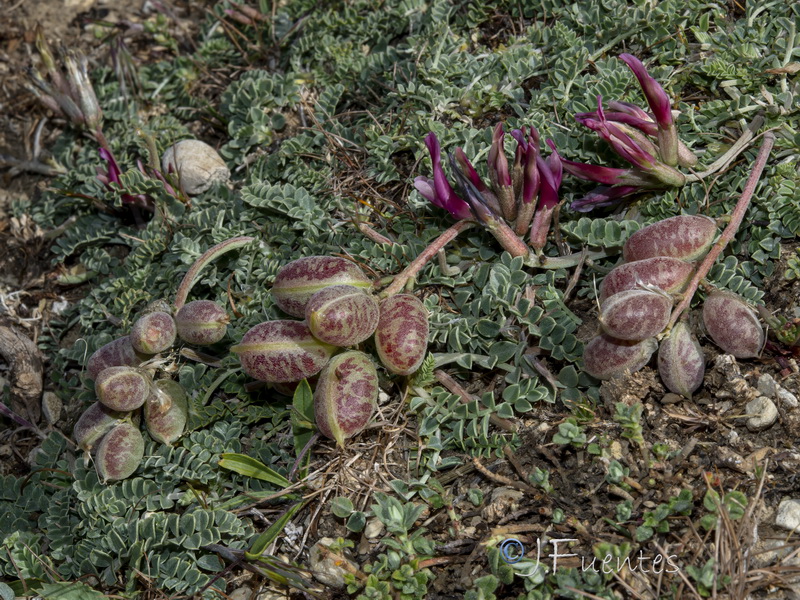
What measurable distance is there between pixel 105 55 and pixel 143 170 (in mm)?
1302

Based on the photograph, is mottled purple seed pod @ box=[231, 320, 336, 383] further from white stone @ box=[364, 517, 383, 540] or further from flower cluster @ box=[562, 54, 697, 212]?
flower cluster @ box=[562, 54, 697, 212]

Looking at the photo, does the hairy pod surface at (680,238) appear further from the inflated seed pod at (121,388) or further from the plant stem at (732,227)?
the inflated seed pod at (121,388)

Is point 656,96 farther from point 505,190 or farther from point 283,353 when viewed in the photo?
point 283,353

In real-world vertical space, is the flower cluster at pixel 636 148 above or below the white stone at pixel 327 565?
above

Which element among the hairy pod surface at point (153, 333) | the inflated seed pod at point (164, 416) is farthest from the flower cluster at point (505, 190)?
the inflated seed pod at point (164, 416)

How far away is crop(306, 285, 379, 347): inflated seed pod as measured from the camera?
231 cm

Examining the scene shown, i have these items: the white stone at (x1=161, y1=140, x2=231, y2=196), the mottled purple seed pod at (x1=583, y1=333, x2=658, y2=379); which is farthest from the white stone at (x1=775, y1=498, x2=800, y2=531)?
the white stone at (x1=161, y1=140, x2=231, y2=196)

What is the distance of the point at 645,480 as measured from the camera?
2.20 metres

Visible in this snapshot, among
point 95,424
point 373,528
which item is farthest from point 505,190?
point 95,424

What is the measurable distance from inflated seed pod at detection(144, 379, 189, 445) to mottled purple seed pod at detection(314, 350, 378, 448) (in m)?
0.61

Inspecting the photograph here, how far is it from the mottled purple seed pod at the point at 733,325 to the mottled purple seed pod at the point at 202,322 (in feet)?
5.52

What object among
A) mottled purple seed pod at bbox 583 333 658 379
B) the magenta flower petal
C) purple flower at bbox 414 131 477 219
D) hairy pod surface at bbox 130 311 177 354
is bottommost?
hairy pod surface at bbox 130 311 177 354

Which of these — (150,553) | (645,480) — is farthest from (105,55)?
(645,480)

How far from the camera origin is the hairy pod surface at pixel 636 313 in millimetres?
2215
